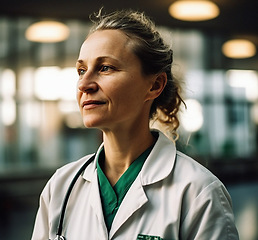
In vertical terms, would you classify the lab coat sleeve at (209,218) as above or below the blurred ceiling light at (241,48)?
below

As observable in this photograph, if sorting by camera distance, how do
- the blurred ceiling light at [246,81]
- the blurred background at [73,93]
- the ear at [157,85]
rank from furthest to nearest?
the blurred ceiling light at [246,81], the blurred background at [73,93], the ear at [157,85]

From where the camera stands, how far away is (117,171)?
139cm

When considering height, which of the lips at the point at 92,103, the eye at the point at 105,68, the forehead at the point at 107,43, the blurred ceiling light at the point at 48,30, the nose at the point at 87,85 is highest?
the blurred ceiling light at the point at 48,30

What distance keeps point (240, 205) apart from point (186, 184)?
7443 millimetres

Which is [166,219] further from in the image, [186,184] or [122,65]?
[122,65]

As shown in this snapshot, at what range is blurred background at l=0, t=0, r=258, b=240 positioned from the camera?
26.2 ft

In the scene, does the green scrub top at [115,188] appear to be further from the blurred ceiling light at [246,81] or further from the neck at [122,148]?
the blurred ceiling light at [246,81]

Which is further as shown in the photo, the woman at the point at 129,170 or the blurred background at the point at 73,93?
the blurred background at the point at 73,93

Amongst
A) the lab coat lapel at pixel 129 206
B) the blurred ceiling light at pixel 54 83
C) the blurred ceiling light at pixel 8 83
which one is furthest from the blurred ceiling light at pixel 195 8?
the lab coat lapel at pixel 129 206

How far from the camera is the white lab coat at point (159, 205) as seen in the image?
3.92ft

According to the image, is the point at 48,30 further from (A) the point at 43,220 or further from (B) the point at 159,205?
(B) the point at 159,205


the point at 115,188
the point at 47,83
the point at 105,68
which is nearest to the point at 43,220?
the point at 115,188

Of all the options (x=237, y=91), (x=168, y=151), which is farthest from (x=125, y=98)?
(x=237, y=91)

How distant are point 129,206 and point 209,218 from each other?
0.70 ft
